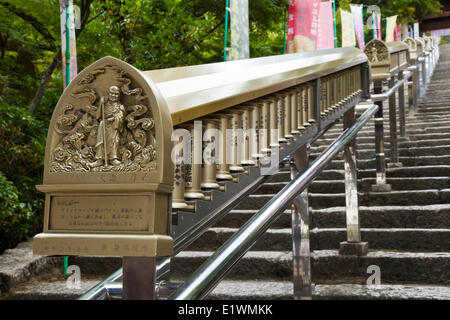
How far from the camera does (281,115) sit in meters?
2.21

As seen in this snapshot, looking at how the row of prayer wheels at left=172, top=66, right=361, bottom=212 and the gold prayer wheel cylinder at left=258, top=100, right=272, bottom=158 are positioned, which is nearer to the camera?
the row of prayer wheels at left=172, top=66, right=361, bottom=212

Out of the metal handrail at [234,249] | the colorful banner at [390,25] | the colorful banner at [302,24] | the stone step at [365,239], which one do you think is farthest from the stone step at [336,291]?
the colorful banner at [390,25]

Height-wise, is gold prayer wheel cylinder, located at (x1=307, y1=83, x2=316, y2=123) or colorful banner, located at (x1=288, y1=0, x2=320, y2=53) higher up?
colorful banner, located at (x1=288, y1=0, x2=320, y2=53)

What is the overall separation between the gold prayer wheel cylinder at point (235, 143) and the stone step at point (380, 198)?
7.88 feet

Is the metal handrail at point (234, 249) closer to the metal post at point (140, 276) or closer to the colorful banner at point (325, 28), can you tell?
the metal post at point (140, 276)

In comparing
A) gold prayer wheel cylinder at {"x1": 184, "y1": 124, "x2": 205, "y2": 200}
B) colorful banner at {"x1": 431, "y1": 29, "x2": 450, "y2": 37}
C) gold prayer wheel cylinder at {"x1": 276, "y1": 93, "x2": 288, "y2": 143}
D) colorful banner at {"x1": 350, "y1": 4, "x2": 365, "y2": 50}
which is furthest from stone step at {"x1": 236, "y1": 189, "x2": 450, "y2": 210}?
colorful banner at {"x1": 431, "y1": 29, "x2": 450, "y2": 37}

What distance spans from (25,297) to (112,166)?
2.43m

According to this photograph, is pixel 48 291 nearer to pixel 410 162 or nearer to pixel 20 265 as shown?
pixel 20 265

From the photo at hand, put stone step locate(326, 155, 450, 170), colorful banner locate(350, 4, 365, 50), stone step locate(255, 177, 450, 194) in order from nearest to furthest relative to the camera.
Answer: stone step locate(255, 177, 450, 194) → stone step locate(326, 155, 450, 170) → colorful banner locate(350, 4, 365, 50)

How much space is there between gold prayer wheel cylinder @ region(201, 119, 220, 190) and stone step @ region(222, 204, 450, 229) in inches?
89.5

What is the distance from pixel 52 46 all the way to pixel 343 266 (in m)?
5.31

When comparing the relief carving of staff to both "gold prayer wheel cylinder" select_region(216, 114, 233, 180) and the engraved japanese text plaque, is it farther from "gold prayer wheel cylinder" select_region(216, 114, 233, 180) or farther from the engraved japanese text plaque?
"gold prayer wheel cylinder" select_region(216, 114, 233, 180)

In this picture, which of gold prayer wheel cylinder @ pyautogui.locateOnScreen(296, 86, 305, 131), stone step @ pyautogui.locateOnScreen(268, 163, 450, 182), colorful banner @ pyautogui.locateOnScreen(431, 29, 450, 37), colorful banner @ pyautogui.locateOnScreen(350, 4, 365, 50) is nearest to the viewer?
gold prayer wheel cylinder @ pyautogui.locateOnScreen(296, 86, 305, 131)

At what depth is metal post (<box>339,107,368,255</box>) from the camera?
317cm
